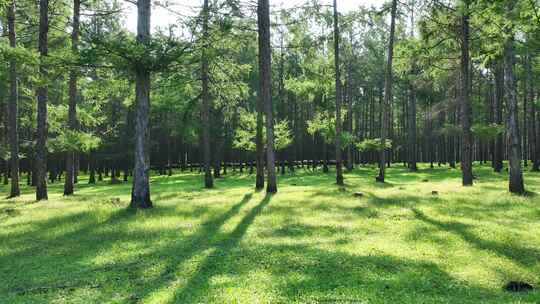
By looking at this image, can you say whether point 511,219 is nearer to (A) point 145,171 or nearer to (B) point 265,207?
(B) point 265,207

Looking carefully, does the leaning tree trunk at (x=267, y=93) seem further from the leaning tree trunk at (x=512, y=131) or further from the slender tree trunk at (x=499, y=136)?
the slender tree trunk at (x=499, y=136)

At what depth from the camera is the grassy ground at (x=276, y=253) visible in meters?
6.29

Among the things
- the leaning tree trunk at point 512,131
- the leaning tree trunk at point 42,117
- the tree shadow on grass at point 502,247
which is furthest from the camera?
the leaning tree trunk at point 42,117

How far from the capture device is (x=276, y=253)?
8.41 metres

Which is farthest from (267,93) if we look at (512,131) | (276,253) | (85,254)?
(85,254)

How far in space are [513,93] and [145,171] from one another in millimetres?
13799

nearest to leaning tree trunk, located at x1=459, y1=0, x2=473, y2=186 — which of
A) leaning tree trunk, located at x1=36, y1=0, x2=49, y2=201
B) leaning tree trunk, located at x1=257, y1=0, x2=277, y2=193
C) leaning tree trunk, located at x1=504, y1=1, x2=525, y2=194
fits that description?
leaning tree trunk, located at x1=504, y1=1, x2=525, y2=194

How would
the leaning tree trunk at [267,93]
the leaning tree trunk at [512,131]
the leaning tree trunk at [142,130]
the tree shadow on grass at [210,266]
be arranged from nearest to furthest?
the tree shadow on grass at [210,266], the leaning tree trunk at [142,130], the leaning tree trunk at [512,131], the leaning tree trunk at [267,93]

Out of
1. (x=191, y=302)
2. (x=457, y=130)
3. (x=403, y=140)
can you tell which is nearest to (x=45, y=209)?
(x=191, y=302)

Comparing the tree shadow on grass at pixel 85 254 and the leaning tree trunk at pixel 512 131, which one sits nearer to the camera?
the tree shadow on grass at pixel 85 254

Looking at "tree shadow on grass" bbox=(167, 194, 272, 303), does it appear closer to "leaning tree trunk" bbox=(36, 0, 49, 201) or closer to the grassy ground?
the grassy ground

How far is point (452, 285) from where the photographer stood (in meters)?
6.50

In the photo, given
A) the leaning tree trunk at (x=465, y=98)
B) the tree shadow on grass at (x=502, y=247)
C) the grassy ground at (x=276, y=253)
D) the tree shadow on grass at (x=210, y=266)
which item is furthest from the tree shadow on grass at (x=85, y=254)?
the leaning tree trunk at (x=465, y=98)

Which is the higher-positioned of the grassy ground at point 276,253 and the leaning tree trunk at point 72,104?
the leaning tree trunk at point 72,104
